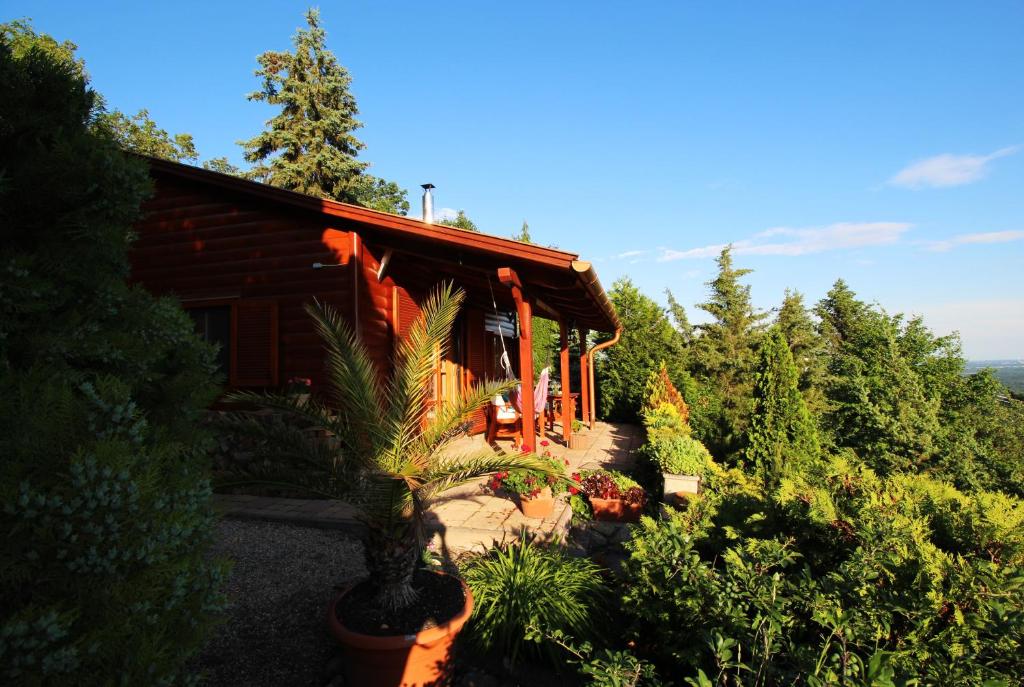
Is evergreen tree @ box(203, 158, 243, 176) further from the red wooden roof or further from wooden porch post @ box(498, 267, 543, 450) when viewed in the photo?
wooden porch post @ box(498, 267, 543, 450)

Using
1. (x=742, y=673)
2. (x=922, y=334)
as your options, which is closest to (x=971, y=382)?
(x=922, y=334)

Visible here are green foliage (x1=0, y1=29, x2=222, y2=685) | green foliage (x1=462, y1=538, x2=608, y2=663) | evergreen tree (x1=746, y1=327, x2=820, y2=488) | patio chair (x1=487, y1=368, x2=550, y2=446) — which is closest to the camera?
green foliage (x1=0, y1=29, x2=222, y2=685)

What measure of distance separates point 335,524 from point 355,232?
366 cm

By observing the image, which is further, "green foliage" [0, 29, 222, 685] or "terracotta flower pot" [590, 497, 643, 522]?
"terracotta flower pot" [590, 497, 643, 522]

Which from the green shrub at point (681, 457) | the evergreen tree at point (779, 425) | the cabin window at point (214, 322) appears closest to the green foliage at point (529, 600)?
the green shrub at point (681, 457)

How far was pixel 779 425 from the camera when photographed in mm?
6512

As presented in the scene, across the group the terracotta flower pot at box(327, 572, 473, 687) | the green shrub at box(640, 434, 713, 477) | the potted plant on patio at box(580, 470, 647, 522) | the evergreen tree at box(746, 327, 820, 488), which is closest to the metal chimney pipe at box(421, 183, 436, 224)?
the potted plant on patio at box(580, 470, 647, 522)

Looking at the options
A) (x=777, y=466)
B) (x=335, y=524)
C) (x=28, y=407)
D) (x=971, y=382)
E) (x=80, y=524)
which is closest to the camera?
(x=80, y=524)

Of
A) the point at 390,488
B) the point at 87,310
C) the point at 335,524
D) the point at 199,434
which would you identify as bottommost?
the point at 335,524

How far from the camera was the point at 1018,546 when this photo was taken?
2.26 m

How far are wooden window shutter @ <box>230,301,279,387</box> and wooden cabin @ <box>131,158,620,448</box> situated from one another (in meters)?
0.01

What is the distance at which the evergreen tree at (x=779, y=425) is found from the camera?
642 centimetres

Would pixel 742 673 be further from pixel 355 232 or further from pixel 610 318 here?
pixel 610 318

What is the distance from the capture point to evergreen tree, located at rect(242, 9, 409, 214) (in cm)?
2055
